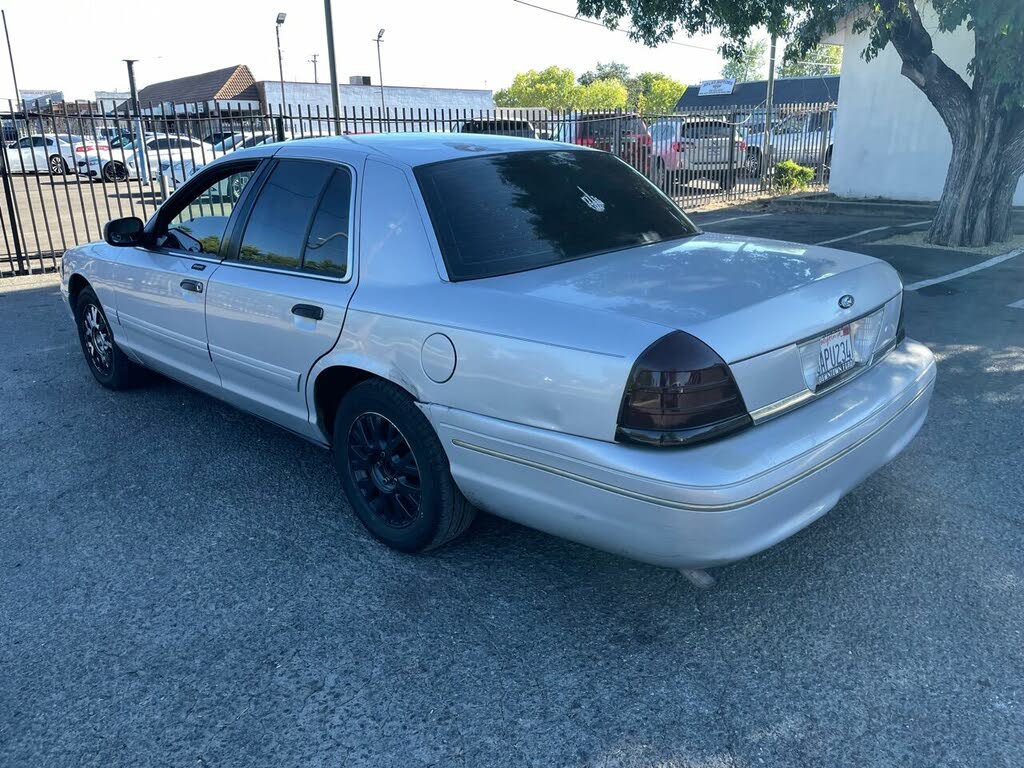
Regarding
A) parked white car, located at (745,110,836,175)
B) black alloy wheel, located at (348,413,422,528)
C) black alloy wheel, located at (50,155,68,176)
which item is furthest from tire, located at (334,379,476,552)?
parked white car, located at (745,110,836,175)

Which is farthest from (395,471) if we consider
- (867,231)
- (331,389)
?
(867,231)

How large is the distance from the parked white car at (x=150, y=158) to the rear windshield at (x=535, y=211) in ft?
27.6

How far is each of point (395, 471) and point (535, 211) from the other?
1.21m

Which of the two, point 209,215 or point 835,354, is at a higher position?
point 209,215

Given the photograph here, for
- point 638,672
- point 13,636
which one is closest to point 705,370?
point 638,672

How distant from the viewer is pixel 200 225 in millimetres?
Answer: 4312

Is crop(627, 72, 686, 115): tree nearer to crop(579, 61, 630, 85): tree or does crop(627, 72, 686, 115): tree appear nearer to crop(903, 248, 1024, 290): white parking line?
crop(579, 61, 630, 85): tree

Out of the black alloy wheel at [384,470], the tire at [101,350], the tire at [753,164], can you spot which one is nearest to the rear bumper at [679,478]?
the black alloy wheel at [384,470]

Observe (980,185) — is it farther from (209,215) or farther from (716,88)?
(716,88)

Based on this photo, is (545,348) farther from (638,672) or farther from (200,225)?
(200,225)

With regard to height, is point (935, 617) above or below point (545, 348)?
A: below

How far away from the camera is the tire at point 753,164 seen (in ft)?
59.8

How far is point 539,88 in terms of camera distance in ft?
315

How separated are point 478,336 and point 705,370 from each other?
760 mm
